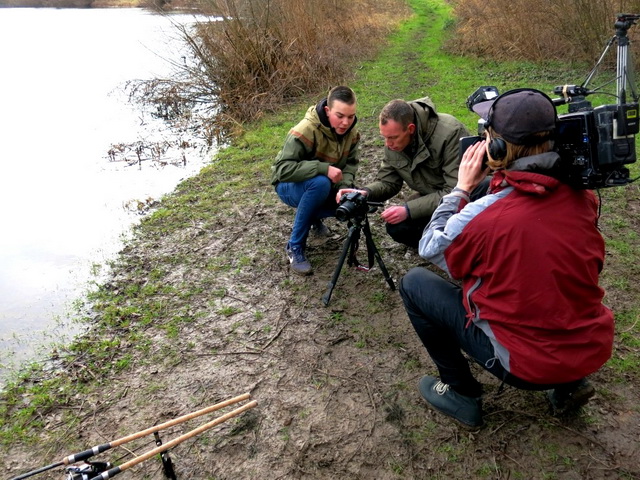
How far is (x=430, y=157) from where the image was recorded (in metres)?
3.29

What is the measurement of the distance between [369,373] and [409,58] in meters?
10.7

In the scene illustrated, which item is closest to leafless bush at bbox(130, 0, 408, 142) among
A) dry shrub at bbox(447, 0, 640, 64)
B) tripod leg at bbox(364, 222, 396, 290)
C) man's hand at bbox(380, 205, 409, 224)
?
dry shrub at bbox(447, 0, 640, 64)

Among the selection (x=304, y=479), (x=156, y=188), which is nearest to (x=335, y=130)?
(x=304, y=479)

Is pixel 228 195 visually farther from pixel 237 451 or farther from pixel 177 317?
pixel 237 451

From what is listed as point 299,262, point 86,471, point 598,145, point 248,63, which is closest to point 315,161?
point 299,262

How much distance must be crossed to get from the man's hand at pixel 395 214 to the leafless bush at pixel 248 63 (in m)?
5.24

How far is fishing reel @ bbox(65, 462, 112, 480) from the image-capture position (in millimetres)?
1754

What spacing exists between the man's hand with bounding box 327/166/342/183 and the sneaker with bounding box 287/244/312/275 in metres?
0.61

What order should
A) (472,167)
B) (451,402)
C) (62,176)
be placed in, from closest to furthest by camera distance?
(472,167), (451,402), (62,176)

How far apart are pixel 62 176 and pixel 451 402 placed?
6258mm

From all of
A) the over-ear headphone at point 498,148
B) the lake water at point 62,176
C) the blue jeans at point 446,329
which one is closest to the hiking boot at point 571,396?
the blue jeans at point 446,329

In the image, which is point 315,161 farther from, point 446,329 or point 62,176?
point 62,176

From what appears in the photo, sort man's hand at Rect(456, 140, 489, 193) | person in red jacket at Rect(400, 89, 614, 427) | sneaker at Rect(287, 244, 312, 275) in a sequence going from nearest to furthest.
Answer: person in red jacket at Rect(400, 89, 614, 427), man's hand at Rect(456, 140, 489, 193), sneaker at Rect(287, 244, 312, 275)

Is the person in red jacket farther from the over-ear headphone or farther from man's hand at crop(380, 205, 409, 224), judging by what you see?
A: man's hand at crop(380, 205, 409, 224)
